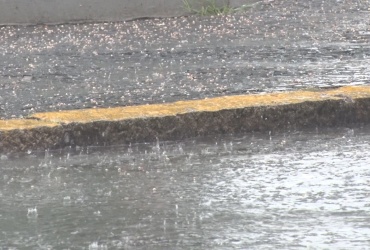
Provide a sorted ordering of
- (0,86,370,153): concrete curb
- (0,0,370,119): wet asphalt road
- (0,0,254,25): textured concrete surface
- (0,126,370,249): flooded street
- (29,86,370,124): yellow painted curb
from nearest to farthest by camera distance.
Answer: (0,126,370,249): flooded street
(0,86,370,153): concrete curb
(29,86,370,124): yellow painted curb
(0,0,370,119): wet asphalt road
(0,0,254,25): textured concrete surface

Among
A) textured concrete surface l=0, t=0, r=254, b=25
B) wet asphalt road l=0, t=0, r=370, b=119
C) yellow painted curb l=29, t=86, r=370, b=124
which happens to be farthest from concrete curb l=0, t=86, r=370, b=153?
textured concrete surface l=0, t=0, r=254, b=25

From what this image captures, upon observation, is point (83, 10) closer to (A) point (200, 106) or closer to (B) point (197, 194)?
(A) point (200, 106)

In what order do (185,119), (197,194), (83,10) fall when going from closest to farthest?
(197,194) → (185,119) → (83,10)

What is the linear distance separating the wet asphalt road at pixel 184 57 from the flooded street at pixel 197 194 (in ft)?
3.23

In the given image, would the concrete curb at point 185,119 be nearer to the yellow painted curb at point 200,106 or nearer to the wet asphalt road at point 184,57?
the yellow painted curb at point 200,106

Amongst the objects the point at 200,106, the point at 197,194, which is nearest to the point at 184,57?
the point at 200,106

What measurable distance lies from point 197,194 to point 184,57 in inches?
146

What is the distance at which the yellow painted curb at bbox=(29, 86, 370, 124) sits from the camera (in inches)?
195

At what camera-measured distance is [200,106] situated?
5113 millimetres

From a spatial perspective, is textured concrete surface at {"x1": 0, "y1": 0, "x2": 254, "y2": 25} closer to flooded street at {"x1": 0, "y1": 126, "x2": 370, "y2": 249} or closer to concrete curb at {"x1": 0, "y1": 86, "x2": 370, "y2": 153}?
concrete curb at {"x1": 0, "y1": 86, "x2": 370, "y2": 153}

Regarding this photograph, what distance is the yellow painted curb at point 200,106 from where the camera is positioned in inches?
195

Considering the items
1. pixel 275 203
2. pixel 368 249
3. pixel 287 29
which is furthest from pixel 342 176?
pixel 287 29

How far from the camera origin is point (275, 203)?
372 centimetres

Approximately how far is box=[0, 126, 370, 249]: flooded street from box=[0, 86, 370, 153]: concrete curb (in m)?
0.09
